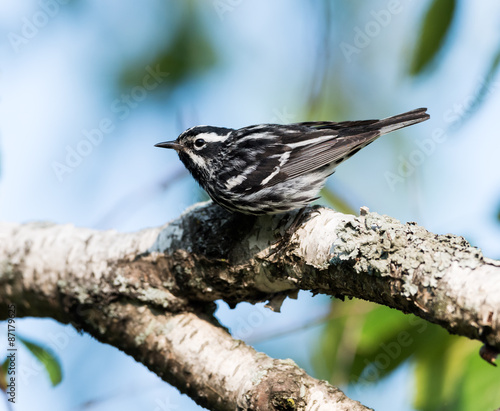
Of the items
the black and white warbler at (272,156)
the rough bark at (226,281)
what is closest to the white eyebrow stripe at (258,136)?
the black and white warbler at (272,156)

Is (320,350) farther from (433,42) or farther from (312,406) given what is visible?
(433,42)

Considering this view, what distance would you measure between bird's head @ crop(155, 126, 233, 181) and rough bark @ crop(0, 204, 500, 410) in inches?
27.4

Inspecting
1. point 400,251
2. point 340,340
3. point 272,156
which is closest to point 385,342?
point 340,340

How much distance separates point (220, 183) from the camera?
12.8ft

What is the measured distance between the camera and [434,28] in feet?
8.67

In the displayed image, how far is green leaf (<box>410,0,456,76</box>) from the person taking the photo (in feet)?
8.59

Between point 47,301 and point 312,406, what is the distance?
2.40 metres

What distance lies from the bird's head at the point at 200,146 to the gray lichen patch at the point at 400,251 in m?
1.91

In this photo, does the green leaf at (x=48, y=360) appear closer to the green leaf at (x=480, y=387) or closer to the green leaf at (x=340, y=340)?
the green leaf at (x=340, y=340)

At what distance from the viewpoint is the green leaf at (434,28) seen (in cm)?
262

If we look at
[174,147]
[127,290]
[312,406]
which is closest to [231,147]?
[174,147]

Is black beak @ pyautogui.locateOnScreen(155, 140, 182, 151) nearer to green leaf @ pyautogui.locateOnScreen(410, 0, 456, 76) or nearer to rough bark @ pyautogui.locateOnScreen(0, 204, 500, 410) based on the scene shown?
rough bark @ pyautogui.locateOnScreen(0, 204, 500, 410)

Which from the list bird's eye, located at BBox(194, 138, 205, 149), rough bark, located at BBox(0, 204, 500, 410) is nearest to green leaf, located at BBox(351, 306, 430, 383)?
rough bark, located at BBox(0, 204, 500, 410)

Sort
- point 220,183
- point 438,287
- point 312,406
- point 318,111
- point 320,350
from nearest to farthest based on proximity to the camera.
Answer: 1. point 438,287
2. point 312,406
3. point 320,350
4. point 220,183
5. point 318,111
